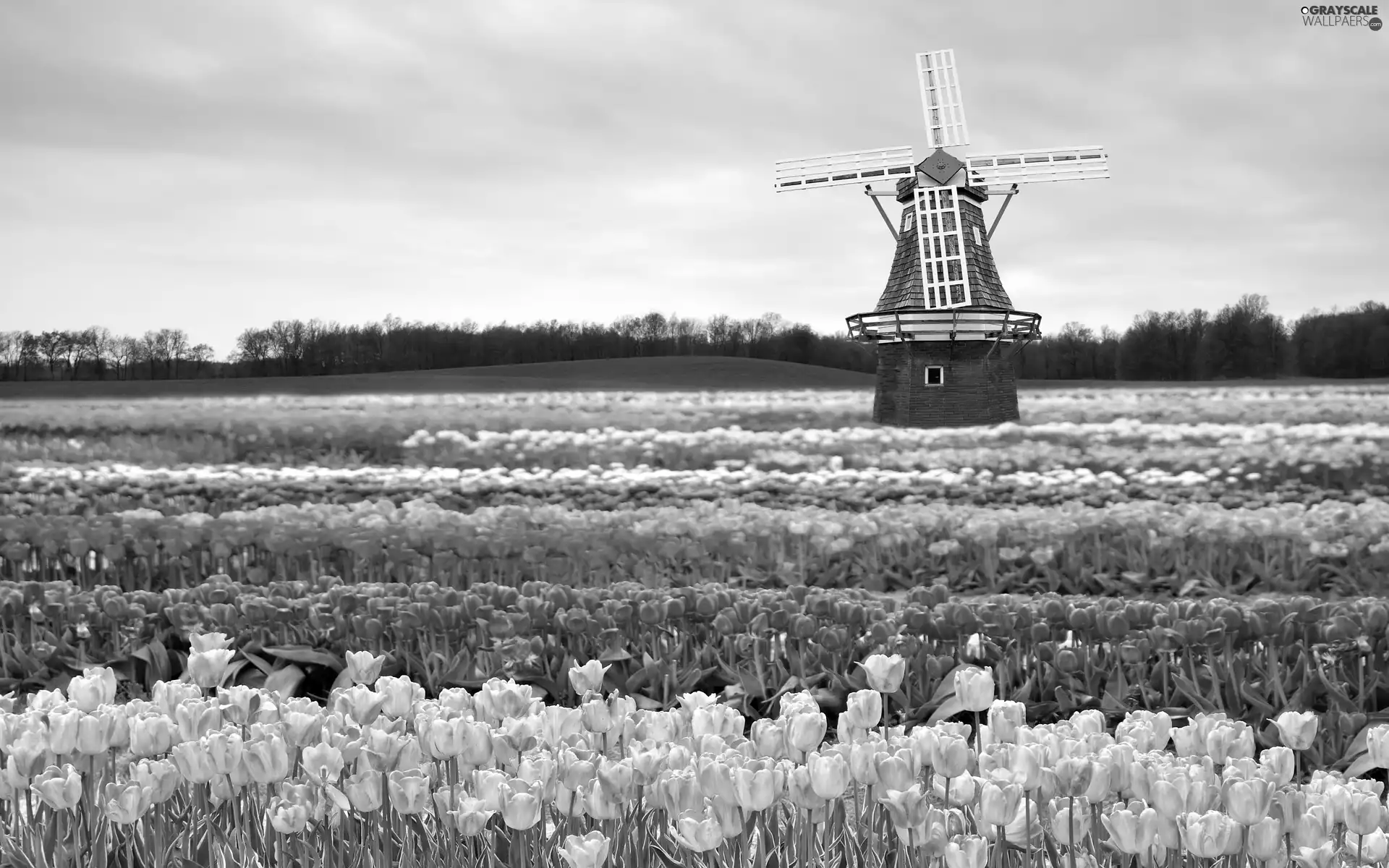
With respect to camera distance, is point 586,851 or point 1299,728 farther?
point 1299,728

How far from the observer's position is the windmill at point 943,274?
58.6 ft

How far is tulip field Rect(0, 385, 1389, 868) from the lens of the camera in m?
1.74

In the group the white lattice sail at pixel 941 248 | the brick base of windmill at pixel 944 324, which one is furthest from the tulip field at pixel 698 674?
the white lattice sail at pixel 941 248

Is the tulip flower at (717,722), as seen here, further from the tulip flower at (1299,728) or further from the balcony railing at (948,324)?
the balcony railing at (948,324)

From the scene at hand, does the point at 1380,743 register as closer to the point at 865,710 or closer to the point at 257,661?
the point at 865,710

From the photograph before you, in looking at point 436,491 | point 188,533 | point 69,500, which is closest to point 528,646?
point 188,533

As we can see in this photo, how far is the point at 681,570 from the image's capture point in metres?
6.98

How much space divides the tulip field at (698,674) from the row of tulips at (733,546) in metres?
0.04

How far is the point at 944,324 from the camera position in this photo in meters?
17.8

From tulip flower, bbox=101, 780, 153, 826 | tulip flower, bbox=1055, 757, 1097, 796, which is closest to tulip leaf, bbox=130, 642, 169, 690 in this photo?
tulip flower, bbox=101, 780, 153, 826

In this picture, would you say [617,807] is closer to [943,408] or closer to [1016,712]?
[1016,712]

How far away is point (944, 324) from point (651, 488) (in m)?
8.52

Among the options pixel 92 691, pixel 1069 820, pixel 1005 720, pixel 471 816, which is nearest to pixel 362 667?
pixel 92 691

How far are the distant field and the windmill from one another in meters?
20.8
